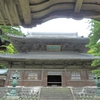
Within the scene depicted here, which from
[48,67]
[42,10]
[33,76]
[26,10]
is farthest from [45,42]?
[26,10]

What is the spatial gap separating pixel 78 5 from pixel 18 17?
1.05 metres

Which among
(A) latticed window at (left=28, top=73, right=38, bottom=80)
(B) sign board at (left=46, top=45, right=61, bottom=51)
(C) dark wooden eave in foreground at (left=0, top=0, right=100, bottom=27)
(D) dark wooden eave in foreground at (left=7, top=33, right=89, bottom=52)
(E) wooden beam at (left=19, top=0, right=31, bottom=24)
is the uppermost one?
(D) dark wooden eave in foreground at (left=7, top=33, right=89, bottom=52)

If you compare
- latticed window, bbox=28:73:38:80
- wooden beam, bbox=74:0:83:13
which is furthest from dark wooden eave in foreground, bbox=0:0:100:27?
latticed window, bbox=28:73:38:80

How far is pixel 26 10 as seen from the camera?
2283 millimetres

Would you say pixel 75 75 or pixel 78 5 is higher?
pixel 75 75

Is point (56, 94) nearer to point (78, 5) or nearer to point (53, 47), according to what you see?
point (53, 47)

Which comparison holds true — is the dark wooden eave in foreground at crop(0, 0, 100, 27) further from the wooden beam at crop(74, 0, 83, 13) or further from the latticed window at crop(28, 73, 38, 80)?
the latticed window at crop(28, 73, 38, 80)

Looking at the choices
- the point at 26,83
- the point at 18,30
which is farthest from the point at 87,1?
the point at 18,30

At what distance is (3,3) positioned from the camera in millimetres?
2184

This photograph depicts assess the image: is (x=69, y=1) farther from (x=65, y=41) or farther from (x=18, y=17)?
(x=65, y=41)

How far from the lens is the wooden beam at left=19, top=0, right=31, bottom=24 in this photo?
2.10 meters

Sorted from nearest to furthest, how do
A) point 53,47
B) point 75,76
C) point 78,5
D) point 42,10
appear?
point 78,5 < point 42,10 < point 75,76 < point 53,47

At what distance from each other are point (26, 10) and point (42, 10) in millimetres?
284

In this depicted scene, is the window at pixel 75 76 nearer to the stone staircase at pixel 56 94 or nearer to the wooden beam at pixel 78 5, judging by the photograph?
the stone staircase at pixel 56 94
